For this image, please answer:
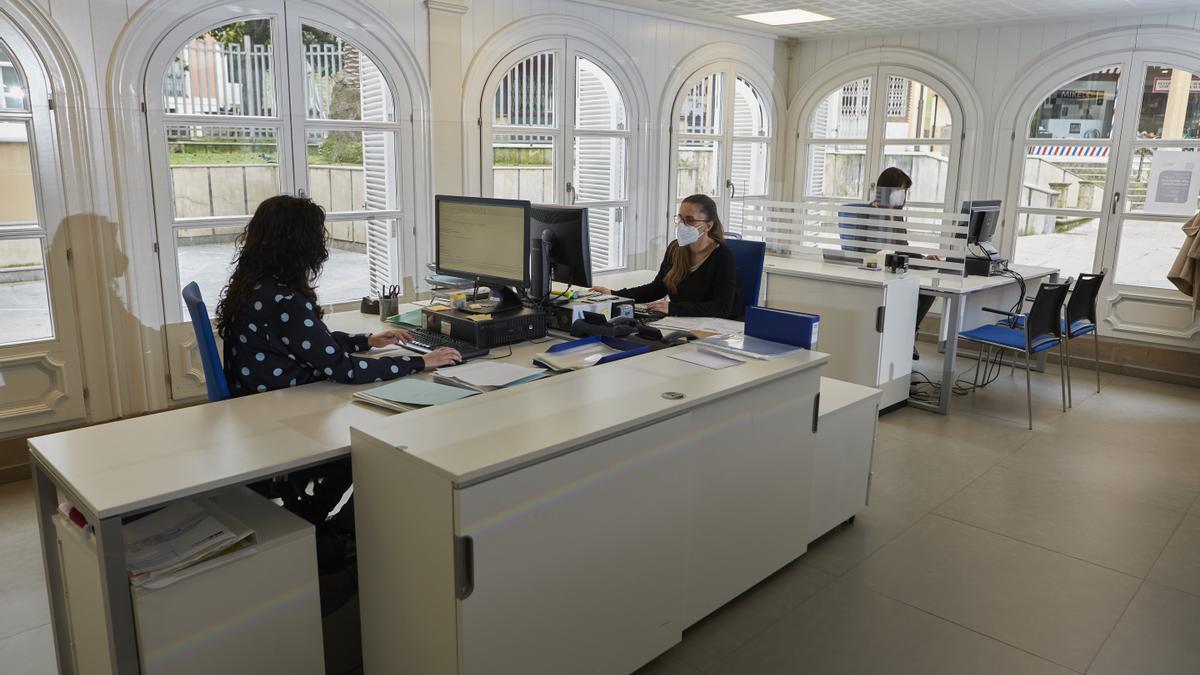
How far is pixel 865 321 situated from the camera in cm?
459

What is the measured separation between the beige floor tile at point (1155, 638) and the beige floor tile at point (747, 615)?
0.86 meters

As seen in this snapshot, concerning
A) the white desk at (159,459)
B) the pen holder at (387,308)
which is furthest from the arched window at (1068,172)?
the white desk at (159,459)

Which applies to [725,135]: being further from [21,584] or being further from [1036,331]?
[21,584]

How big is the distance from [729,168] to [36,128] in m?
4.94

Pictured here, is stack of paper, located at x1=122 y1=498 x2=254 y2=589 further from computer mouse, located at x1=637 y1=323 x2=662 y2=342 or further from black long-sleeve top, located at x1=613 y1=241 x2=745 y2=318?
black long-sleeve top, located at x1=613 y1=241 x2=745 y2=318

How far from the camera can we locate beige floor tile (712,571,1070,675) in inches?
94.3

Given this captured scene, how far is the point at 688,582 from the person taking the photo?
96.7 inches

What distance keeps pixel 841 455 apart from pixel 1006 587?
2.32 ft

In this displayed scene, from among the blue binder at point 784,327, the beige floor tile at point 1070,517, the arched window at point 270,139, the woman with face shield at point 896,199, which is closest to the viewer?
the blue binder at point 784,327

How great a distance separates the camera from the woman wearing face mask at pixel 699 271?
3.62 meters

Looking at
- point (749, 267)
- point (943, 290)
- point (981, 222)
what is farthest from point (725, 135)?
point (749, 267)

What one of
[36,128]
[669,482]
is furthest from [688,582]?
[36,128]

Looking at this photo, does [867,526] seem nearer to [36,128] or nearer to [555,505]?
[555,505]

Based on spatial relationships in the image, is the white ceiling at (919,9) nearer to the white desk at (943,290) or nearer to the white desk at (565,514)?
the white desk at (943,290)
